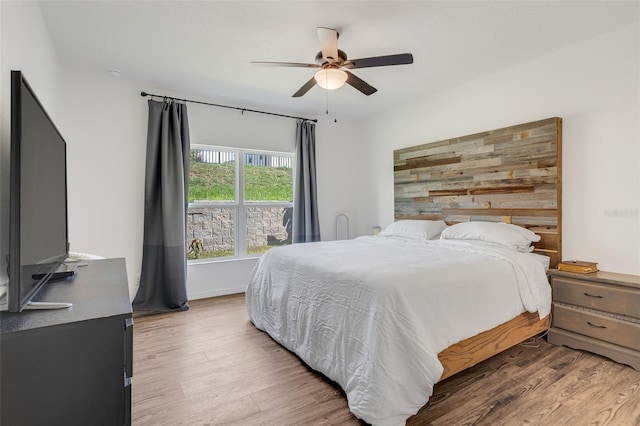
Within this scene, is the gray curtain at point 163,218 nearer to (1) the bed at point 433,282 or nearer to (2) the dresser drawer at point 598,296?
(1) the bed at point 433,282

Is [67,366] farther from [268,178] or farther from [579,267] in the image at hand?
[268,178]

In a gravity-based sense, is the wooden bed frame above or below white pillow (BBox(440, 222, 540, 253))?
above

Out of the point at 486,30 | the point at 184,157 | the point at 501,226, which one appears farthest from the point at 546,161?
the point at 184,157

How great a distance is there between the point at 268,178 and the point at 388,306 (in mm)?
3250

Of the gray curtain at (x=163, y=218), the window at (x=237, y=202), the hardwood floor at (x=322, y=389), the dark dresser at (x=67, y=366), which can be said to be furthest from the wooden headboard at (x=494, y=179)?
the dark dresser at (x=67, y=366)

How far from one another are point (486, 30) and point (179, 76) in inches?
117

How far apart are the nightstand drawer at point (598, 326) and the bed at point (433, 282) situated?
14 centimetres

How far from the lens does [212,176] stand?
4.21 meters

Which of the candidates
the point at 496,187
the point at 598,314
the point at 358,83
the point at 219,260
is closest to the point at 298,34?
the point at 358,83

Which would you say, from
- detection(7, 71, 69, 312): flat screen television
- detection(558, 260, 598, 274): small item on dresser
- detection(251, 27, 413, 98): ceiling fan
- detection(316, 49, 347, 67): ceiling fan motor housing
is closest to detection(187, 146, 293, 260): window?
detection(251, 27, 413, 98): ceiling fan

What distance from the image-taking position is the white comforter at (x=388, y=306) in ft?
5.52

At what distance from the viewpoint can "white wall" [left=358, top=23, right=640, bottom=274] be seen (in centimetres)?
253

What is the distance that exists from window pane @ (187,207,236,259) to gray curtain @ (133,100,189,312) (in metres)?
0.33

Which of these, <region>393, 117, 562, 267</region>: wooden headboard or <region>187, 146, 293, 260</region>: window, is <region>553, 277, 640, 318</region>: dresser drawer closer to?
<region>393, 117, 562, 267</region>: wooden headboard
